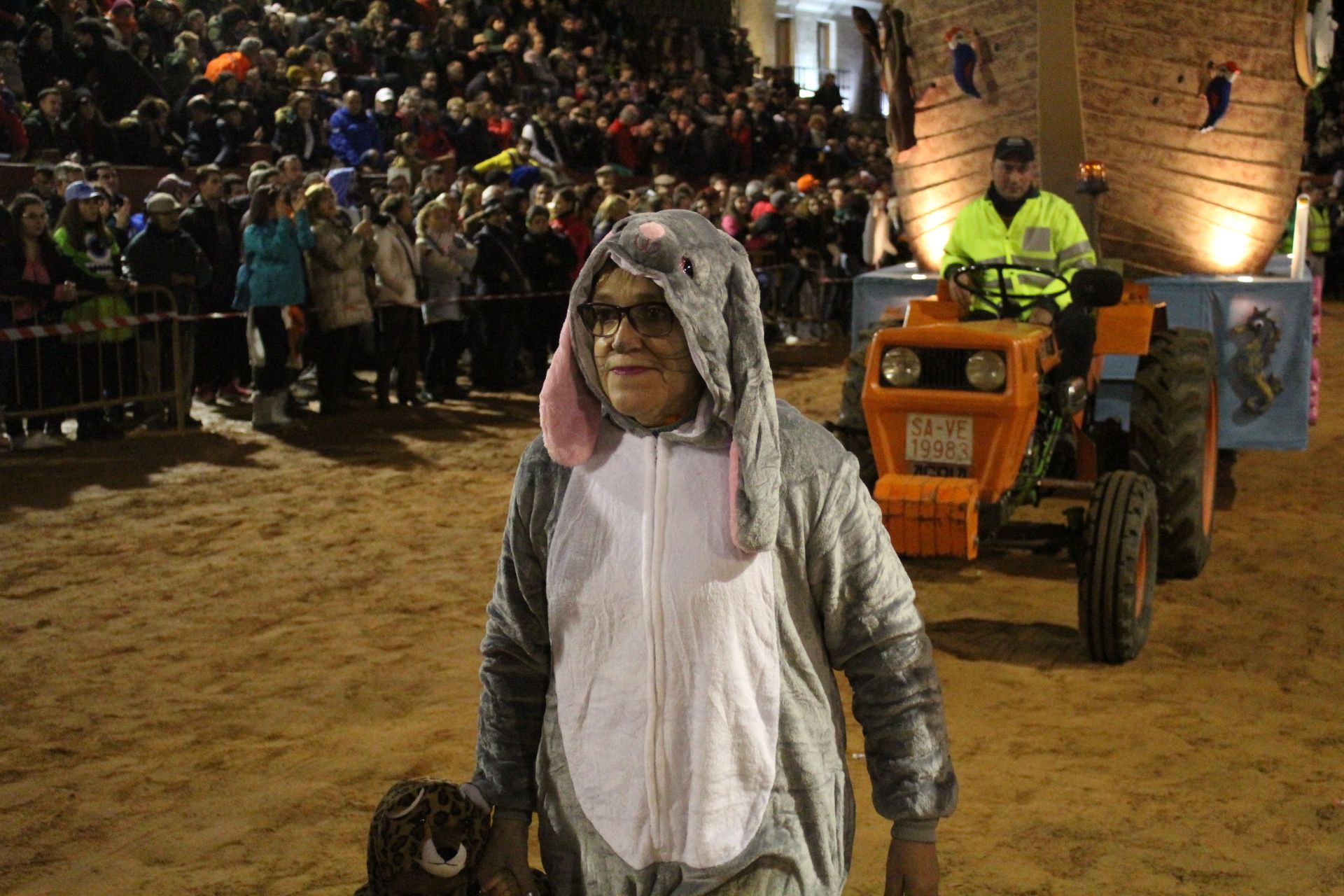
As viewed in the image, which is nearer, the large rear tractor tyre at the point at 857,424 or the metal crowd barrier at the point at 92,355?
the large rear tractor tyre at the point at 857,424

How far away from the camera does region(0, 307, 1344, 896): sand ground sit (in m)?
4.33

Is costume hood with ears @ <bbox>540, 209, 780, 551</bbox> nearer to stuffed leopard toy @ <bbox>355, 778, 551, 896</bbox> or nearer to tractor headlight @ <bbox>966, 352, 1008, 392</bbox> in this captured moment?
stuffed leopard toy @ <bbox>355, 778, 551, 896</bbox>

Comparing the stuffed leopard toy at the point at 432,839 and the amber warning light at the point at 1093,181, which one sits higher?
the amber warning light at the point at 1093,181

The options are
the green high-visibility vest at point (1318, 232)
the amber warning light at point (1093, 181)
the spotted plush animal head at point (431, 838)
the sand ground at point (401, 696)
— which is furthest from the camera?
the green high-visibility vest at point (1318, 232)

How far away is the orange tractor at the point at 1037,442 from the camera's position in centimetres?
579

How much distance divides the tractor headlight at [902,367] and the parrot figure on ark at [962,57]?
13.8ft

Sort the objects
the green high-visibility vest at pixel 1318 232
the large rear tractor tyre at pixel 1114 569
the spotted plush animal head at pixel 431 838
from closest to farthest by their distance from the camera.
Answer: the spotted plush animal head at pixel 431 838
the large rear tractor tyre at pixel 1114 569
the green high-visibility vest at pixel 1318 232

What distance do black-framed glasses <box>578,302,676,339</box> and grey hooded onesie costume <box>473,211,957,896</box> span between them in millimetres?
40

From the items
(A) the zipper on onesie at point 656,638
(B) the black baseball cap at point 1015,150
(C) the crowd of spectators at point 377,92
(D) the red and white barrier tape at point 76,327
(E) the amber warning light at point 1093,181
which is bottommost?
(A) the zipper on onesie at point 656,638

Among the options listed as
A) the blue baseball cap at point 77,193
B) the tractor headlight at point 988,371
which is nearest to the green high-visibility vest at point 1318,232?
the blue baseball cap at point 77,193

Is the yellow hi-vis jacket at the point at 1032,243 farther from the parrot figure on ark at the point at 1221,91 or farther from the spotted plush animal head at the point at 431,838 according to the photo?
the spotted plush animal head at the point at 431,838

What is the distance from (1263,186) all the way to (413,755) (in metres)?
7.11

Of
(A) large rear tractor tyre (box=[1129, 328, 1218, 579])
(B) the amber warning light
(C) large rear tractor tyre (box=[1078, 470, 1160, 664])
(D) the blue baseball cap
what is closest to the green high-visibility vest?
(B) the amber warning light

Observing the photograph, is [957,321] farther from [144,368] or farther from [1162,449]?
[144,368]
